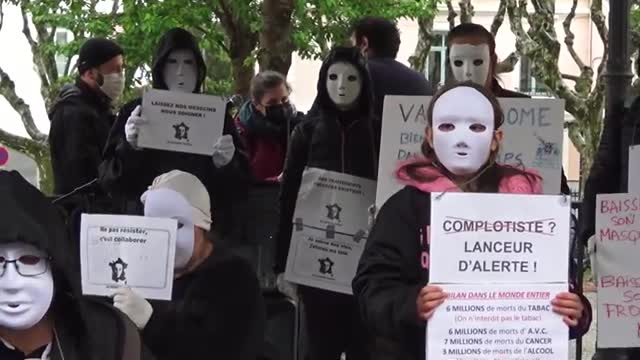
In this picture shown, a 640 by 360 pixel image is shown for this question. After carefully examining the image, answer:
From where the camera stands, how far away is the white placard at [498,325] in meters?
2.95

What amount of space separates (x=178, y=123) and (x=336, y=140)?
77 centimetres

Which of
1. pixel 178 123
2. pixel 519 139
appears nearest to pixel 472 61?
pixel 519 139

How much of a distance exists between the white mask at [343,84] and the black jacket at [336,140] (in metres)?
0.02

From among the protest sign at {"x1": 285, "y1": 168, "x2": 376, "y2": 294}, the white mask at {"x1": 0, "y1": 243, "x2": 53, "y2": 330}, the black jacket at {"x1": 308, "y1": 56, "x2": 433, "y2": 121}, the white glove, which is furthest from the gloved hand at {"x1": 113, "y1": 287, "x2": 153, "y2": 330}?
the black jacket at {"x1": 308, "y1": 56, "x2": 433, "y2": 121}

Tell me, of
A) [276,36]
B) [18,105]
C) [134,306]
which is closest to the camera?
[134,306]

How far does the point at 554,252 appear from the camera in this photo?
9.96ft

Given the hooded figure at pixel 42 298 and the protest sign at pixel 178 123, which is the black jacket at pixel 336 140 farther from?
the hooded figure at pixel 42 298

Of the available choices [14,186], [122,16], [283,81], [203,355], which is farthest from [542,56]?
[14,186]

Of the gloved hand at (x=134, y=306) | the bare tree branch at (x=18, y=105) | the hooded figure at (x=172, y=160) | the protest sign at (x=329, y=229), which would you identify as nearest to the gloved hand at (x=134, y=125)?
the hooded figure at (x=172, y=160)

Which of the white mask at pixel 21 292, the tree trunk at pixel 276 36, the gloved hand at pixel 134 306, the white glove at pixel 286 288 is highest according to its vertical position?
the tree trunk at pixel 276 36

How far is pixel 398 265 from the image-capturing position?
3.08 metres

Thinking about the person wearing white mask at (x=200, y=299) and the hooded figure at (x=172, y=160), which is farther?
the hooded figure at (x=172, y=160)

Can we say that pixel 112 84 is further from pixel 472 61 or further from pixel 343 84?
pixel 472 61

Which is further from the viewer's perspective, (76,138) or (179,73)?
(76,138)
